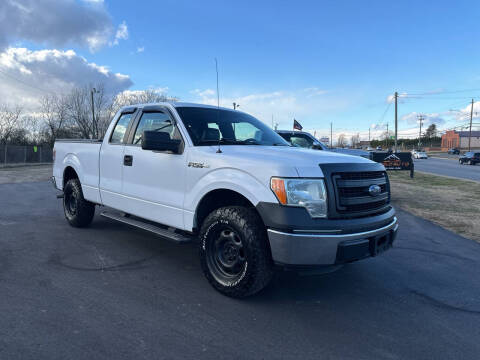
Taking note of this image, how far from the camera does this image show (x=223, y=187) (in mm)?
3553

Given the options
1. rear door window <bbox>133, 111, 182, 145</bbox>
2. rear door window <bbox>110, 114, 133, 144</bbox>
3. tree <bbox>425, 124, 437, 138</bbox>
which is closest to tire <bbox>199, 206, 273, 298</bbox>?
rear door window <bbox>133, 111, 182, 145</bbox>

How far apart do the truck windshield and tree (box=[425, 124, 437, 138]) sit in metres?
151

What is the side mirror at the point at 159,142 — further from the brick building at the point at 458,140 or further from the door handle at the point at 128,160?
the brick building at the point at 458,140

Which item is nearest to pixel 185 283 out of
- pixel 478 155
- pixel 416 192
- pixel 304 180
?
pixel 304 180

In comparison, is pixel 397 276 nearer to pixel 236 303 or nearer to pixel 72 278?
pixel 236 303

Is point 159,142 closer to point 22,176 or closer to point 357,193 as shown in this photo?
point 357,193

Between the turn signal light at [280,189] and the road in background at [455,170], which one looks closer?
the turn signal light at [280,189]

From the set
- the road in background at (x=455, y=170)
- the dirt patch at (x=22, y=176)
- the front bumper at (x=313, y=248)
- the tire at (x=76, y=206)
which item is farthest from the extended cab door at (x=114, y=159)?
the road in background at (x=455, y=170)

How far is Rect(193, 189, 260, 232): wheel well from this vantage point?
3728mm

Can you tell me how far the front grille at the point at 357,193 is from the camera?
3246mm

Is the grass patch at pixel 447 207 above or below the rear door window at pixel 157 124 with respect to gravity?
below

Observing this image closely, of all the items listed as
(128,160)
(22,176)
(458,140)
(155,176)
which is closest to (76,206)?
(128,160)

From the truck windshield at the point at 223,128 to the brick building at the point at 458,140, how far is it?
124344 millimetres

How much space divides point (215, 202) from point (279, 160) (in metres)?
1.04
